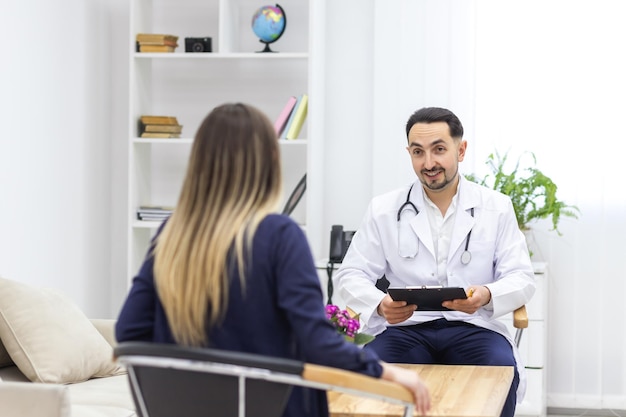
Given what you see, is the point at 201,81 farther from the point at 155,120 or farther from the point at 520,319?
the point at 520,319

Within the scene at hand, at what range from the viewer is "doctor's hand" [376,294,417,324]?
115 inches

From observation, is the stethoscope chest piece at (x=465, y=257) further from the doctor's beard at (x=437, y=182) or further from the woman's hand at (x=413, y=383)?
the woman's hand at (x=413, y=383)

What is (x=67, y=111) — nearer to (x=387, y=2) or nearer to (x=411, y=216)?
(x=387, y=2)

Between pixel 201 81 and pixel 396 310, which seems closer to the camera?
pixel 396 310

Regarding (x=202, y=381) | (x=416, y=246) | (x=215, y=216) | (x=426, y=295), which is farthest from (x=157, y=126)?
(x=202, y=381)

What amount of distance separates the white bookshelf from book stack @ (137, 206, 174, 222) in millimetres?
55

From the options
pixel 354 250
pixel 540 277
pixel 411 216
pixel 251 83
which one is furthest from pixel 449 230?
pixel 251 83

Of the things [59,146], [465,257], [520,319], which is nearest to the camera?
[520,319]

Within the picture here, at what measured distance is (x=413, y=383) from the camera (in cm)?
171

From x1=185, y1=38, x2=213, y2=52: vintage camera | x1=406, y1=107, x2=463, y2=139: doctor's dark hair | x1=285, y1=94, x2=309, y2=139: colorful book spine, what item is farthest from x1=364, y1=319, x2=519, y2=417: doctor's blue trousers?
x1=185, y1=38, x2=213, y2=52: vintage camera

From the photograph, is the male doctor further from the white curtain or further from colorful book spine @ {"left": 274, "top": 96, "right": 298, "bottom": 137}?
the white curtain

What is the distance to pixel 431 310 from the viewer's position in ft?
9.77

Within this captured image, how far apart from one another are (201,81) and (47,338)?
2.15 m

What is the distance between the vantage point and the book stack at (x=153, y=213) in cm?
460
